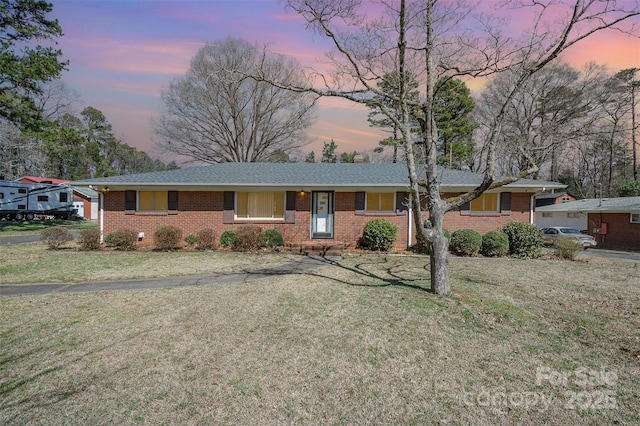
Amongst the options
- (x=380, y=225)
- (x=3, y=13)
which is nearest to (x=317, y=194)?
(x=380, y=225)

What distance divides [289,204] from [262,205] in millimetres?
1220

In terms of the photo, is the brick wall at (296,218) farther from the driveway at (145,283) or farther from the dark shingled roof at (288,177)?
the driveway at (145,283)

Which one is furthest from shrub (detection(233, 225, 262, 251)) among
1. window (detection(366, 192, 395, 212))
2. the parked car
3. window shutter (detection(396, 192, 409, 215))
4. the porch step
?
the parked car

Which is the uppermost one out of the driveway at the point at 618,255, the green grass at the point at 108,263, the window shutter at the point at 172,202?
the window shutter at the point at 172,202

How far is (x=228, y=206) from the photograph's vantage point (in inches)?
517

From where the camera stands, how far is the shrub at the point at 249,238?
11.7 metres

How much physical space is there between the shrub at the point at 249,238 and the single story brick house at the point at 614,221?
21914 millimetres

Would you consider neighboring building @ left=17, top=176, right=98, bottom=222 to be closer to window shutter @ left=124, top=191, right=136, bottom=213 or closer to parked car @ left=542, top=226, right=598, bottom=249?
window shutter @ left=124, top=191, right=136, bottom=213

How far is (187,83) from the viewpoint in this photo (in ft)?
79.6

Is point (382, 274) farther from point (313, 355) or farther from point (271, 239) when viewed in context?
point (271, 239)

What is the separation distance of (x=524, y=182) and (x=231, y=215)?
12.2m

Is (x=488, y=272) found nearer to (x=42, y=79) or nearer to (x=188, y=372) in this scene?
(x=188, y=372)

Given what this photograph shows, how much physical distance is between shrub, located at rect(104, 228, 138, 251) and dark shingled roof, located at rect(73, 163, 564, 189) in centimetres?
197

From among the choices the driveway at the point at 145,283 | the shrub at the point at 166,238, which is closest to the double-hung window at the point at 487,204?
the driveway at the point at 145,283
